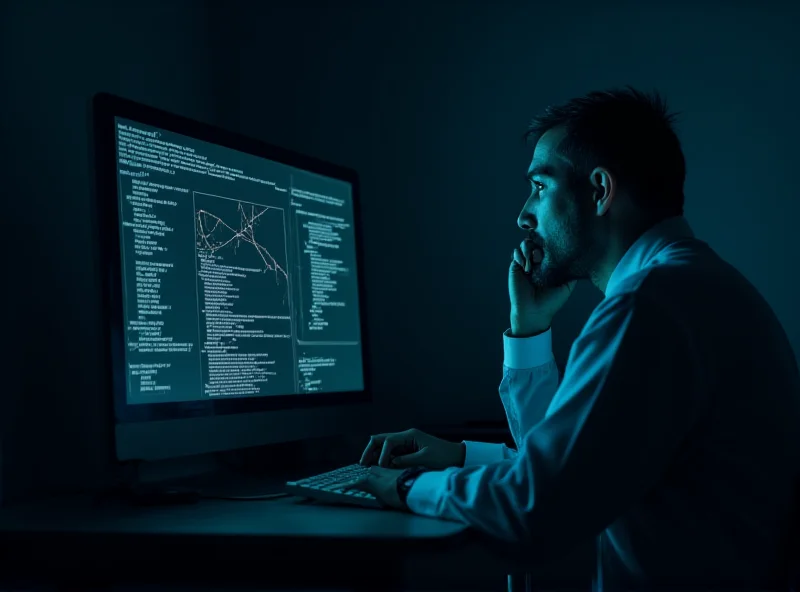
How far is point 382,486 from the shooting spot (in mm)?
1119

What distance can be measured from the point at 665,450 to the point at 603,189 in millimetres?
496

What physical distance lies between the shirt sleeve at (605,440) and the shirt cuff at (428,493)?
0.03 metres

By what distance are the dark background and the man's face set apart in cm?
66

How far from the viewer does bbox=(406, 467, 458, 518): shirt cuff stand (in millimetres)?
1046

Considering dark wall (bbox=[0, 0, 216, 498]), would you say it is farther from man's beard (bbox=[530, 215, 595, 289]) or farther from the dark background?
man's beard (bbox=[530, 215, 595, 289])

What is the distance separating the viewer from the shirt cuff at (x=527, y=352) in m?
1.66

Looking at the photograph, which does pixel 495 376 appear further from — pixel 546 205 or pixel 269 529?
pixel 269 529

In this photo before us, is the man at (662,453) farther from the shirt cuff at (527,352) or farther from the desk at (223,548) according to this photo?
the shirt cuff at (527,352)

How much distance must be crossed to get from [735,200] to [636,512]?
1.20 meters

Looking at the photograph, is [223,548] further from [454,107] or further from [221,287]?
[454,107]

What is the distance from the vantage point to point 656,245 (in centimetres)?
126

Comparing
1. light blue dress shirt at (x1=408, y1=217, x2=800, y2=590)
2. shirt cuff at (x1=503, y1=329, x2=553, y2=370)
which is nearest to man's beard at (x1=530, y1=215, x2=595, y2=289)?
shirt cuff at (x1=503, y1=329, x2=553, y2=370)

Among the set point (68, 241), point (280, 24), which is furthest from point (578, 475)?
point (280, 24)

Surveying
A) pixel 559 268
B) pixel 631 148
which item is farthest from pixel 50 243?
pixel 631 148
